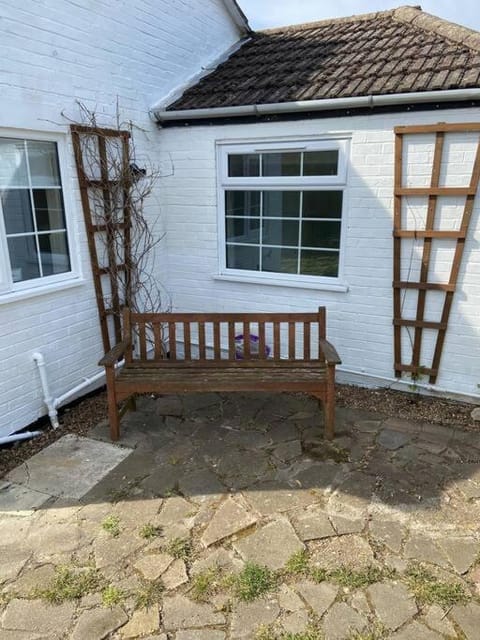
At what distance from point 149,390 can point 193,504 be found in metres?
1.08

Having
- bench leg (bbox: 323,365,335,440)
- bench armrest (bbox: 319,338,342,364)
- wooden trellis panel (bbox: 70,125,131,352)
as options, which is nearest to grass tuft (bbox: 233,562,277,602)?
bench leg (bbox: 323,365,335,440)

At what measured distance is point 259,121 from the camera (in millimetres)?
4586

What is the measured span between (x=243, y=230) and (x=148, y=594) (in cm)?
371

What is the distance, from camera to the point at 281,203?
4836 mm

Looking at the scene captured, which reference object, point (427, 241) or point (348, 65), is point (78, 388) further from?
point (348, 65)

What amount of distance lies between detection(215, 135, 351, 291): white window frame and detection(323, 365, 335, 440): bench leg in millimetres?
1255

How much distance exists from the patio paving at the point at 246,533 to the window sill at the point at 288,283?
133cm

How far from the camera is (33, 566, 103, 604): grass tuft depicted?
2.39 metres

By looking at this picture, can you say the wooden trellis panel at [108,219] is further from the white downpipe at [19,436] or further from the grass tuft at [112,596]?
the grass tuft at [112,596]

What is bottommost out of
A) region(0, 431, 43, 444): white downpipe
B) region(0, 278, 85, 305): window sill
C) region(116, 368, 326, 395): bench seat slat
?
region(0, 431, 43, 444): white downpipe

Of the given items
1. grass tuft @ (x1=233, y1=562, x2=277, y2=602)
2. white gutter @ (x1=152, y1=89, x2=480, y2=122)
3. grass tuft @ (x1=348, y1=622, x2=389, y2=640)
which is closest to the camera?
grass tuft @ (x1=348, y1=622, x2=389, y2=640)

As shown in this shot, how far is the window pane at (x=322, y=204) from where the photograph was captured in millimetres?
4535

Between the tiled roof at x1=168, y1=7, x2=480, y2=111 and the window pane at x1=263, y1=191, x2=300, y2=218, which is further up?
the tiled roof at x1=168, y1=7, x2=480, y2=111

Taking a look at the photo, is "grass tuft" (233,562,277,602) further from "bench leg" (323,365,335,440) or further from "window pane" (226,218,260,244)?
"window pane" (226,218,260,244)
